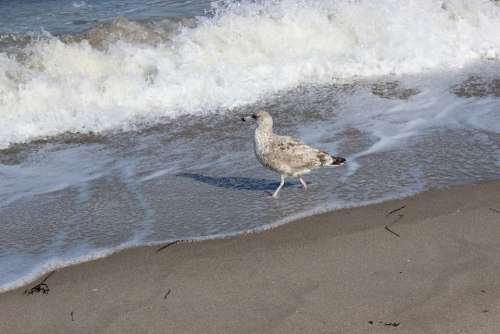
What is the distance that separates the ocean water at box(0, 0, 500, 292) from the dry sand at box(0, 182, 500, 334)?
334 millimetres

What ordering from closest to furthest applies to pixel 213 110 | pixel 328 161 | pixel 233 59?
pixel 328 161 < pixel 213 110 < pixel 233 59

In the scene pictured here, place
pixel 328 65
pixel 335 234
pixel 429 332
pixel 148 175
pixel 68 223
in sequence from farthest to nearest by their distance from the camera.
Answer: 1. pixel 328 65
2. pixel 148 175
3. pixel 68 223
4. pixel 335 234
5. pixel 429 332

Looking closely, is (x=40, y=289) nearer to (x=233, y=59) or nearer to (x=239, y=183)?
(x=239, y=183)

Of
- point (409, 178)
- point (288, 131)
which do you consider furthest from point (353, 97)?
point (409, 178)

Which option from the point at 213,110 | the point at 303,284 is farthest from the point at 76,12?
the point at 303,284

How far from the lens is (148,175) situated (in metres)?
7.23

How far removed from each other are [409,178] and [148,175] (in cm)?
241

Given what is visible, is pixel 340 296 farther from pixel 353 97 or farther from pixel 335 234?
pixel 353 97

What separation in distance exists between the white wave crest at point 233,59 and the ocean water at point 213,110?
33mm

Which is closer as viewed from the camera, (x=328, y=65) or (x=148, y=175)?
(x=148, y=175)

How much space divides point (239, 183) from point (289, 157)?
543 mm

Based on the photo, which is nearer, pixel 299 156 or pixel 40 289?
pixel 40 289

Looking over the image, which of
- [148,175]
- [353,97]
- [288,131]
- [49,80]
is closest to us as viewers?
[148,175]

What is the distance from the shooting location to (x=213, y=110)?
9734mm
